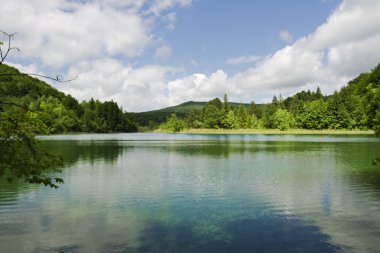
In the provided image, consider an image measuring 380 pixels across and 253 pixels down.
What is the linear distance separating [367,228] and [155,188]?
18.1m

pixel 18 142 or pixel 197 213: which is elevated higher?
pixel 18 142

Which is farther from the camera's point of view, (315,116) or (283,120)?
(283,120)

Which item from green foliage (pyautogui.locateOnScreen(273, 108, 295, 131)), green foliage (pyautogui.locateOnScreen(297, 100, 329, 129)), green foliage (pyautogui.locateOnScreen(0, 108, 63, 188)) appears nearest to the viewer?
green foliage (pyautogui.locateOnScreen(0, 108, 63, 188))

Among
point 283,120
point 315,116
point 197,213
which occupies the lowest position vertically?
point 197,213

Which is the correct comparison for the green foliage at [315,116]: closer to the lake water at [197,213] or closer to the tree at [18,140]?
the lake water at [197,213]

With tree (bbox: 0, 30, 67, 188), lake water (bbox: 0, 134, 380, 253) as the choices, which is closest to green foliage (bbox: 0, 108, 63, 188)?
tree (bbox: 0, 30, 67, 188)

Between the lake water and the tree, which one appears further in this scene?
the lake water

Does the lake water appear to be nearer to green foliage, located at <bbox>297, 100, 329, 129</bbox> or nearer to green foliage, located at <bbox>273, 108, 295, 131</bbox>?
green foliage, located at <bbox>297, 100, 329, 129</bbox>

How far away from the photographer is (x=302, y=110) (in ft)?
613

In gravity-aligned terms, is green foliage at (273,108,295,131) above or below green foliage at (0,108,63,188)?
above

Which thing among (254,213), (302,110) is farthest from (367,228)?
(302,110)

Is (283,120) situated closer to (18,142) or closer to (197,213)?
(197,213)

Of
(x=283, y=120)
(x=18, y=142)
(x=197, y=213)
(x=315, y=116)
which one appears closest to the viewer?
(x=18, y=142)

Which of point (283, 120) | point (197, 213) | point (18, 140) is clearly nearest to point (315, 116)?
point (283, 120)
